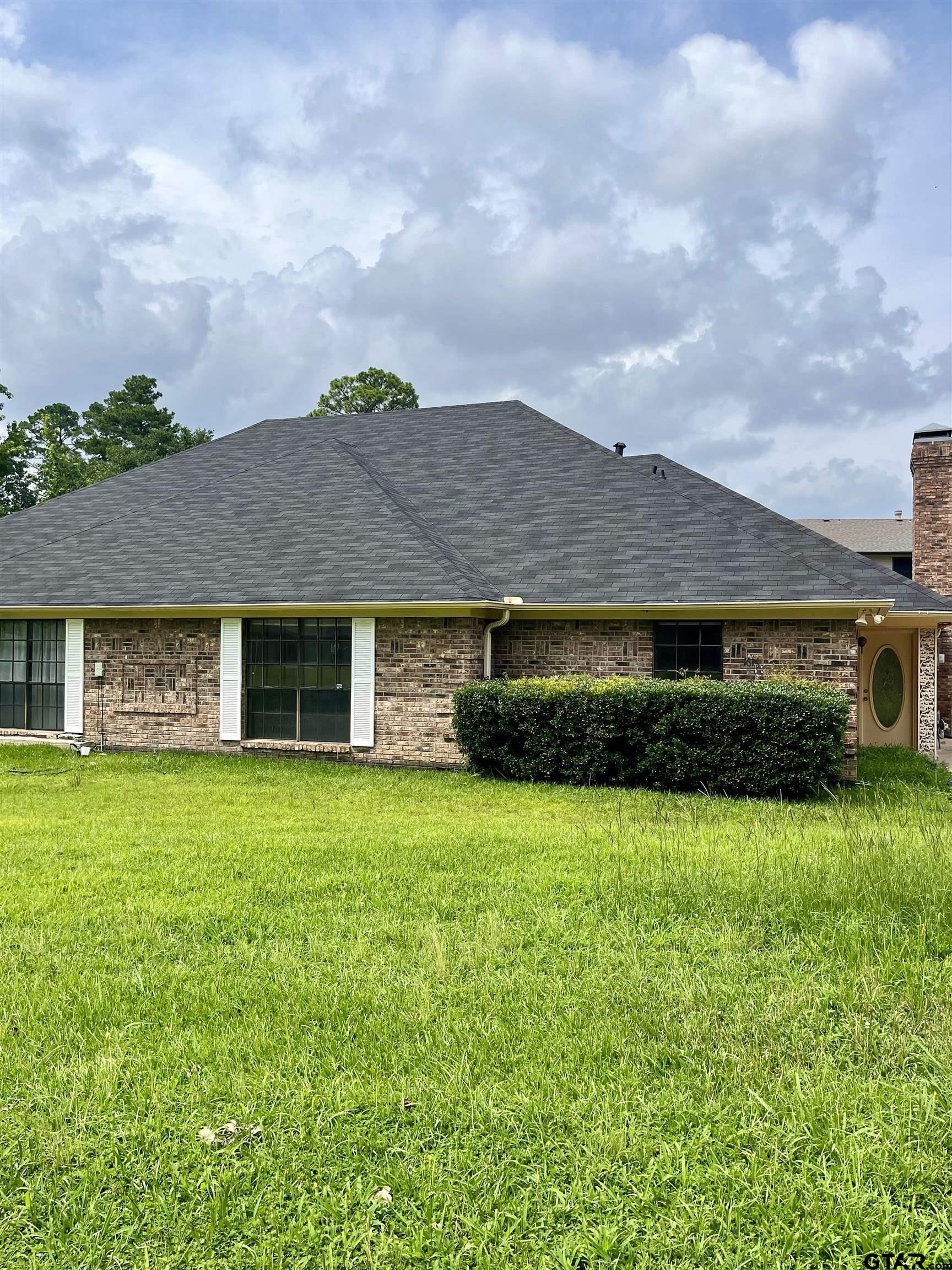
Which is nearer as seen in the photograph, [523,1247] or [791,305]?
[523,1247]

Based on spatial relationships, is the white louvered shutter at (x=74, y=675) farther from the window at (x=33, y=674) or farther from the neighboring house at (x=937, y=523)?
the neighboring house at (x=937, y=523)

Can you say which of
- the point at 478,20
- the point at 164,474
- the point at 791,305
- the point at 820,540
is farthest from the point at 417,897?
the point at 791,305

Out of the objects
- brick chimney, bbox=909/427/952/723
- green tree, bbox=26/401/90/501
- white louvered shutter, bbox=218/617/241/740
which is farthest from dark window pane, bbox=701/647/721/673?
green tree, bbox=26/401/90/501

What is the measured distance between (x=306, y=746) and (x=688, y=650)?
21.3ft

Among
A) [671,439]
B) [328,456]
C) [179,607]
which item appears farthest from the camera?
[671,439]

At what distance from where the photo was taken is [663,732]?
11.2 meters

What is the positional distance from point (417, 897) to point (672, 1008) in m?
2.21

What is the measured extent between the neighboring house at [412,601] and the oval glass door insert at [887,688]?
0.21 feet

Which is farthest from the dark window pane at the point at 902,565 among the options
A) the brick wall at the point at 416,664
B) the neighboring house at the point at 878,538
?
the brick wall at the point at 416,664

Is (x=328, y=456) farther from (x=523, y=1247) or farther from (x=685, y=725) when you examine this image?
(x=523, y=1247)

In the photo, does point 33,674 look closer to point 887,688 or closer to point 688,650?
point 688,650

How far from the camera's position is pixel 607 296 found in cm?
3291

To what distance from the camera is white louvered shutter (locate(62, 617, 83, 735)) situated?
15211 millimetres

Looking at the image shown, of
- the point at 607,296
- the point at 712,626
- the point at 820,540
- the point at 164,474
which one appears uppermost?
the point at 607,296
